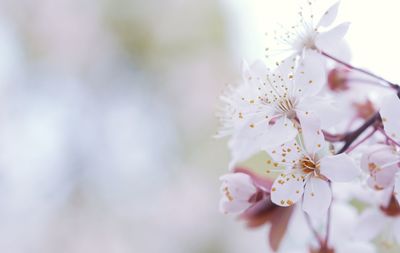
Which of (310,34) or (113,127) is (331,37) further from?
(113,127)

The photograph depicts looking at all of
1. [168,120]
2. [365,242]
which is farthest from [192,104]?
[365,242]

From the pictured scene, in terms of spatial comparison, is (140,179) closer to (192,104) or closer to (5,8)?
(192,104)

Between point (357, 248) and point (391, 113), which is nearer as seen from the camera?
point (391, 113)

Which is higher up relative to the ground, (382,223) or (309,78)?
(309,78)

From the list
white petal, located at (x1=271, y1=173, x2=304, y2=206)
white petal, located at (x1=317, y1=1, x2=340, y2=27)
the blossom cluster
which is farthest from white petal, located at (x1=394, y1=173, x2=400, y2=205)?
white petal, located at (x1=317, y1=1, x2=340, y2=27)

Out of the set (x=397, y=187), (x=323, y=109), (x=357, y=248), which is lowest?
(x=357, y=248)

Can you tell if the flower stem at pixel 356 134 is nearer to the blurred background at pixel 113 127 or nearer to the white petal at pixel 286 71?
the white petal at pixel 286 71

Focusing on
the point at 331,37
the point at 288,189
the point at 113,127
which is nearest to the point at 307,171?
the point at 288,189

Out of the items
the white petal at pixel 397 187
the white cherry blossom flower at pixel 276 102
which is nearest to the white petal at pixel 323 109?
the white cherry blossom flower at pixel 276 102
